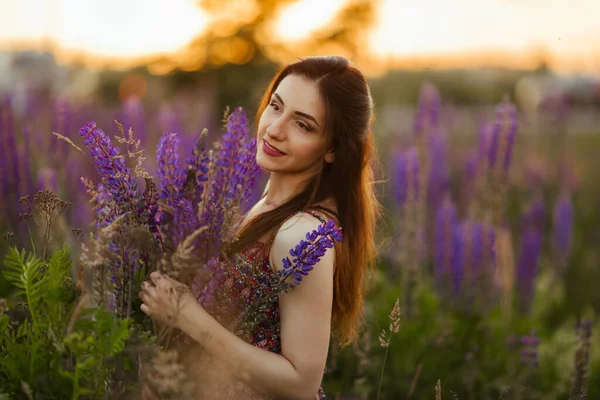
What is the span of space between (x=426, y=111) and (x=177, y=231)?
117 inches

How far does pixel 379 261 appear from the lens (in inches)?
162

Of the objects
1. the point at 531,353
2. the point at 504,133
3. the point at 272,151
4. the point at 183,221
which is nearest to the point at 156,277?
the point at 183,221

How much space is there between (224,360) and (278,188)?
769mm

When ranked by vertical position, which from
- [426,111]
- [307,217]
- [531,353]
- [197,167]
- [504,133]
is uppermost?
[426,111]

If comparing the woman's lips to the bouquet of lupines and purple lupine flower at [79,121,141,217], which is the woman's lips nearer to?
the bouquet of lupines

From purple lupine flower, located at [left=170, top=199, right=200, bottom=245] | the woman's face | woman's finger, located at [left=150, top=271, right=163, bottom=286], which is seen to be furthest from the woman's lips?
woman's finger, located at [left=150, top=271, right=163, bottom=286]

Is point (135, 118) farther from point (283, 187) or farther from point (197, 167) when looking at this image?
point (197, 167)

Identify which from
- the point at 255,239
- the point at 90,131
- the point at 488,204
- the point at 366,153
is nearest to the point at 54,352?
the point at 90,131

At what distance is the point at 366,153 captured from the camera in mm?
2445

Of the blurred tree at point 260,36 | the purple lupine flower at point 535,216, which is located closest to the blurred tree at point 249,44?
the blurred tree at point 260,36

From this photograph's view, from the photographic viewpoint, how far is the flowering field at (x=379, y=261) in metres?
1.60

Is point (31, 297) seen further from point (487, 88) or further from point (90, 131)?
point (487, 88)

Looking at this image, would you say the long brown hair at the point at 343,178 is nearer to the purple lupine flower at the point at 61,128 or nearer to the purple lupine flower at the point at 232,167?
the purple lupine flower at the point at 232,167

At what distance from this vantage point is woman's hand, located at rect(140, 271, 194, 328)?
157 centimetres
